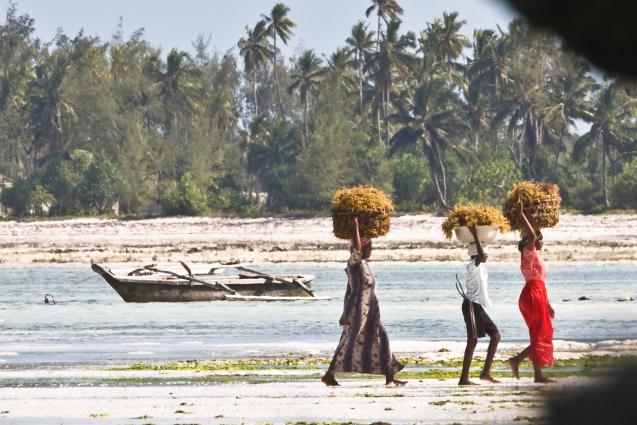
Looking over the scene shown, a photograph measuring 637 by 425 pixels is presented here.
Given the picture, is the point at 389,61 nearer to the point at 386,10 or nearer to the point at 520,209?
the point at 386,10

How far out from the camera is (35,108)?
118125 millimetres

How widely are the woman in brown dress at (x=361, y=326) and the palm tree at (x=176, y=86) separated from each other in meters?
106

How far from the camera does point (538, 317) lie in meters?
12.1

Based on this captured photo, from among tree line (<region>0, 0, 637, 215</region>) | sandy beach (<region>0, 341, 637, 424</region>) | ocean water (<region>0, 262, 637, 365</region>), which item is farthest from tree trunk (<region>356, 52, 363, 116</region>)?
sandy beach (<region>0, 341, 637, 424</region>)

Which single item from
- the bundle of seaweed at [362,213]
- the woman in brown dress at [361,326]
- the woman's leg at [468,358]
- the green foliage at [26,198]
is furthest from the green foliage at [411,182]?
the woman in brown dress at [361,326]

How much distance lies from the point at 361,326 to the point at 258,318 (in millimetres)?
20887

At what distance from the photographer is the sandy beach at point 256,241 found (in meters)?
64.3

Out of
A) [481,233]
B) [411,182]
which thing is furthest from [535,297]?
[411,182]

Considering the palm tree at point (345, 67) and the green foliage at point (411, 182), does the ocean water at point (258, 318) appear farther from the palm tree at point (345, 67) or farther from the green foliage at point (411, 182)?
the palm tree at point (345, 67)

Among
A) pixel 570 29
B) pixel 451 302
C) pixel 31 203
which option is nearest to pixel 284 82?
pixel 31 203

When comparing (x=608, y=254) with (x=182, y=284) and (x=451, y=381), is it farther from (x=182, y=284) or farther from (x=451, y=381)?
(x=451, y=381)

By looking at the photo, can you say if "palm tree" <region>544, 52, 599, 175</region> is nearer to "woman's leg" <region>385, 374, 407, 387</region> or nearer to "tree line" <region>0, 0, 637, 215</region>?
"tree line" <region>0, 0, 637, 215</region>

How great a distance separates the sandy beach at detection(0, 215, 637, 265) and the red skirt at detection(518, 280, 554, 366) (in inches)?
1904

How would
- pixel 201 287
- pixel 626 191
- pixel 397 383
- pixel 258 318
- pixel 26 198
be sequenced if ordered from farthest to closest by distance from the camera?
1. pixel 26 198
2. pixel 626 191
3. pixel 201 287
4. pixel 258 318
5. pixel 397 383
